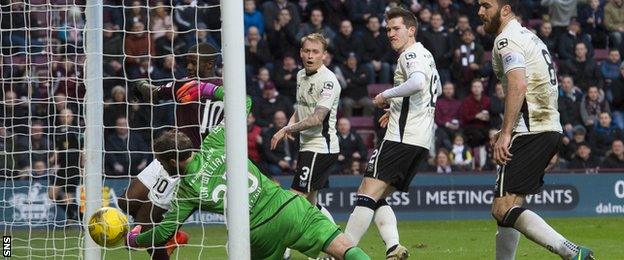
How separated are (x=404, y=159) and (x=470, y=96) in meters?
11.2

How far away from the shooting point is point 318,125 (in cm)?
1273

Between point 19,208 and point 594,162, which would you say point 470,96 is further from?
point 19,208

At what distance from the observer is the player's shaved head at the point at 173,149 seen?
8555 millimetres

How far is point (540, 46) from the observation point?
948 cm

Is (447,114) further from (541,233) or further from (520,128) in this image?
(541,233)

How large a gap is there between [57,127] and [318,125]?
2.58 meters

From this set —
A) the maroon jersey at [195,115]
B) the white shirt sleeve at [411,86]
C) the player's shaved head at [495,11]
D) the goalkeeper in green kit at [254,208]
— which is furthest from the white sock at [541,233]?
the maroon jersey at [195,115]

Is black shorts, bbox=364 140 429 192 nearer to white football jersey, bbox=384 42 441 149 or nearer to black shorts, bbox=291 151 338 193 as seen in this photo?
white football jersey, bbox=384 42 441 149

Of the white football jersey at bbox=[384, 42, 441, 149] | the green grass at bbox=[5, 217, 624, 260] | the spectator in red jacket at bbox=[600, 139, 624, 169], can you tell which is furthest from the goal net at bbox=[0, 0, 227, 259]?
the spectator in red jacket at bbox=[600, 139, 624, 169]

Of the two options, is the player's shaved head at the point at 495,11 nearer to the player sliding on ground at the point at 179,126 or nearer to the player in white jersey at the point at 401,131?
the player in white jersey at the point at 401,131

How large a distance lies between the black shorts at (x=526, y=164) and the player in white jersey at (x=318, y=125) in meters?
3.64

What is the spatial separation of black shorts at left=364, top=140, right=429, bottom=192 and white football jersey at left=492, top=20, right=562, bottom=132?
6.22 feet

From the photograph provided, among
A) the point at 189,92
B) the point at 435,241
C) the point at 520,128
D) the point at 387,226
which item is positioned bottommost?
the point at 435,241

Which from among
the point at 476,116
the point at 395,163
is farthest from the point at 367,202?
the point at 476,116
